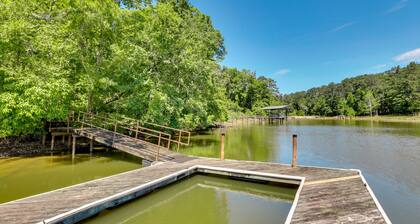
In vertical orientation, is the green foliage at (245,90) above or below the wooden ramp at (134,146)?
above

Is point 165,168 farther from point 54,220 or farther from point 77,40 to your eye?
point 77,40

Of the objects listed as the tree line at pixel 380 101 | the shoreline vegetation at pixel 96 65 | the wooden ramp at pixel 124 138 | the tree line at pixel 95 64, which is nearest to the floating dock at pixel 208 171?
the wooden ramp at pixel 124 138

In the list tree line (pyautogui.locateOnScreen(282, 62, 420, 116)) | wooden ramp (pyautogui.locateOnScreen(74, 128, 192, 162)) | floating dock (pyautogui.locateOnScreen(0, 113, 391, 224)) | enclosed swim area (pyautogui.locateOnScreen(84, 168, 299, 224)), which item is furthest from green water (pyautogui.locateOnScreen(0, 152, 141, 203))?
tree line (pyautogui.locateOnScreen(282, 62, 420, 116))

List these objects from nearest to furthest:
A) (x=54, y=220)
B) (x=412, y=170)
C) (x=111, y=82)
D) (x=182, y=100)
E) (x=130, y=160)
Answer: (x=54, y=220) → (x=412, y=170) → (x=130, y=160) → (x=111, y=82) → (x=182, y=100)

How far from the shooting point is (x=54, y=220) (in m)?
4.70

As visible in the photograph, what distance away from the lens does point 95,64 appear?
14.5 m

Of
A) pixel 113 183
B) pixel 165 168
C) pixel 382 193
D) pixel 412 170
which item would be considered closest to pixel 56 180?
pixel 113 183

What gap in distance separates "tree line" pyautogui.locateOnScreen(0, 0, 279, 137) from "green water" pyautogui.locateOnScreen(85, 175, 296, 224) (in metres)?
6.81

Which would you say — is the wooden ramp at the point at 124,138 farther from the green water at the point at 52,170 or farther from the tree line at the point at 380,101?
the tree line at the point at 380,101

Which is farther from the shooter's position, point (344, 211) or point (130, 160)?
point (130, 160)

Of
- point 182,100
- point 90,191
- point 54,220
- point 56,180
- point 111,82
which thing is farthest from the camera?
point 182,100

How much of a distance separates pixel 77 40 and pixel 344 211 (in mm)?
14501

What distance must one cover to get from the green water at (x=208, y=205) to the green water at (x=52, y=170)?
3.21 meters

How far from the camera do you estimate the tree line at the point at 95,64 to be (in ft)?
36.4
